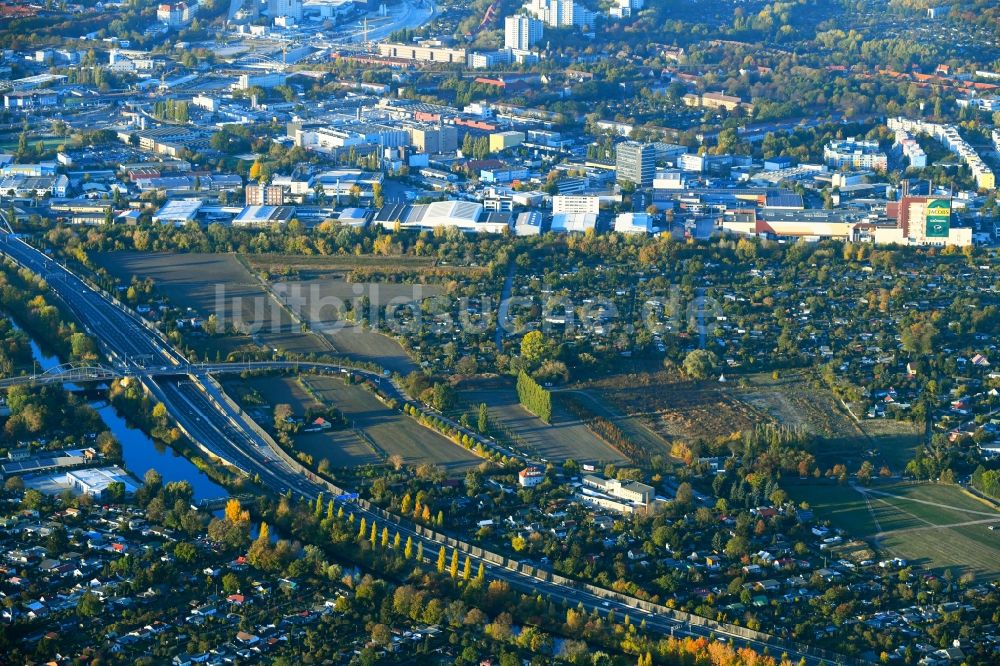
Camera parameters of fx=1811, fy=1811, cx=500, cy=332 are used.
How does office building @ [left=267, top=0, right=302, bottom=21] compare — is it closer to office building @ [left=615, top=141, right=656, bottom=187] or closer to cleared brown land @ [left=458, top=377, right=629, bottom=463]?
office building @ [left=615, top=141, right=656, bottom=187]

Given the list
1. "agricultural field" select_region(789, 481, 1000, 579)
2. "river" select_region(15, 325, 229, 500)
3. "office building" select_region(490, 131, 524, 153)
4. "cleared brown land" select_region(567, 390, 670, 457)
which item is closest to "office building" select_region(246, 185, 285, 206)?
"office building" select_region(490, 131, 524, 153)

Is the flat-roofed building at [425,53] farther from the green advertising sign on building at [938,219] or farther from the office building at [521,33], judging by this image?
the green advertising sign on building at [938,219]

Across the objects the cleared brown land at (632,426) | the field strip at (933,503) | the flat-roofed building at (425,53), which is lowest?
the field strip at (933,503)

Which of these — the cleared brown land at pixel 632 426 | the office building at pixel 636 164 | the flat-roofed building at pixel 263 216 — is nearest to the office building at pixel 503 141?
the office building at pixel 636 164

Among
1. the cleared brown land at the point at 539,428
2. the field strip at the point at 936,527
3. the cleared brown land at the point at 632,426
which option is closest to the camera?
the field strip at the point at 936,527

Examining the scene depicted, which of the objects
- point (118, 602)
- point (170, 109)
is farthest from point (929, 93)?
point (118, 602)

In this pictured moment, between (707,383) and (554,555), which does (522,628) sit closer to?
(554,555)
